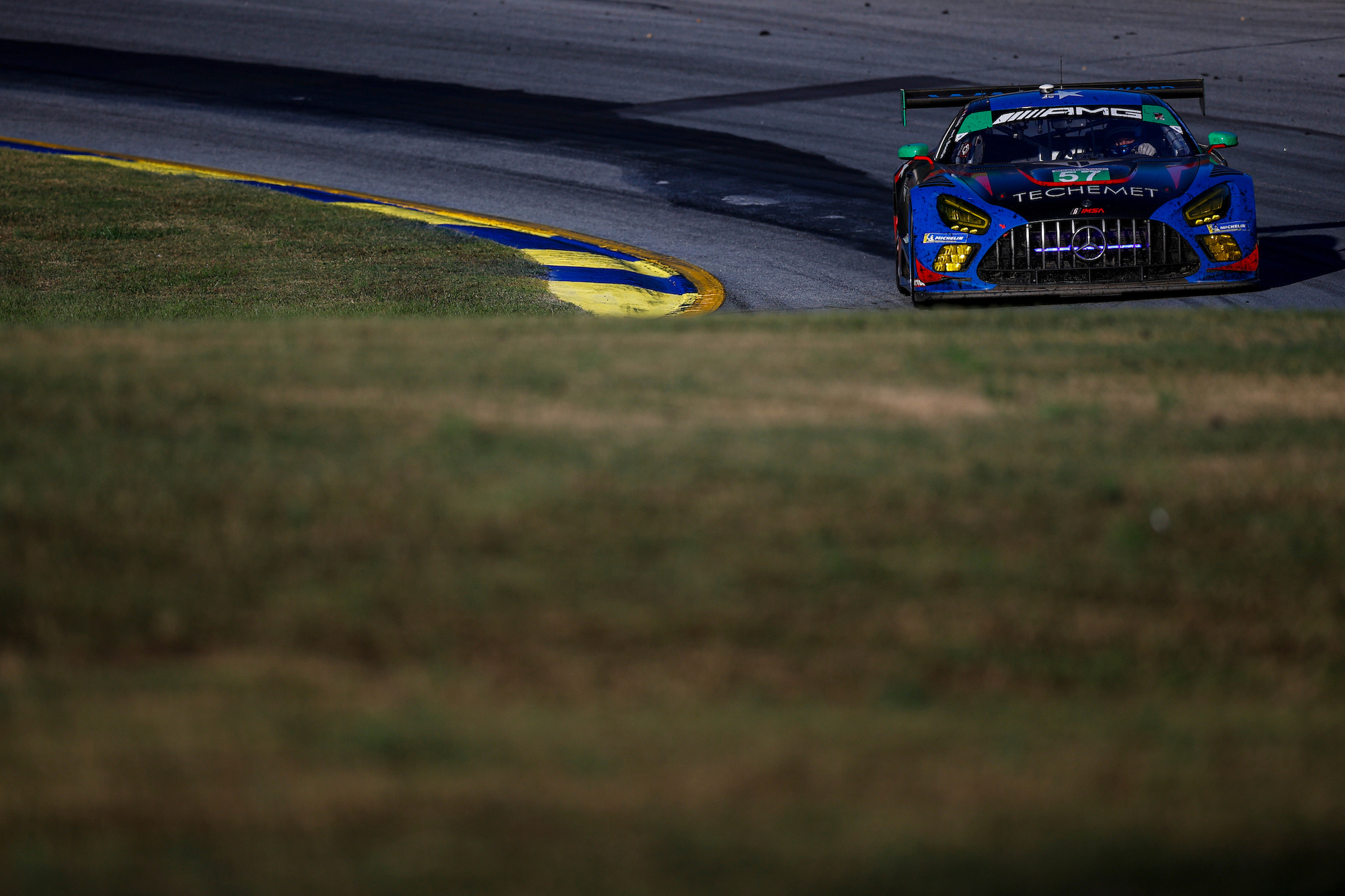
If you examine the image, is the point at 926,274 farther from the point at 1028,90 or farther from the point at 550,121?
the point at 550,121

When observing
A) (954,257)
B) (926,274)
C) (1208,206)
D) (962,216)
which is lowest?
(926,274)

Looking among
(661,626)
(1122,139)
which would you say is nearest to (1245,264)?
(1122,139)

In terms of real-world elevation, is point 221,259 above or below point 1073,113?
below

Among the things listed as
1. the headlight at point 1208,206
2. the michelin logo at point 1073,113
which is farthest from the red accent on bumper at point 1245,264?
the michelin logo at point 1073,113

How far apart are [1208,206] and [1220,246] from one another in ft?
0.74

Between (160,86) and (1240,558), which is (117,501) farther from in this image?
(160,86)

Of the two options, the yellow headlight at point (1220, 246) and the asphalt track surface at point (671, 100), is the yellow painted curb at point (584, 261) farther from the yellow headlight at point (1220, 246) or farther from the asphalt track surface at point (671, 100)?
the yellow headlight at point (1220, 246)

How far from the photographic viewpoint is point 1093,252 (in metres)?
7.46

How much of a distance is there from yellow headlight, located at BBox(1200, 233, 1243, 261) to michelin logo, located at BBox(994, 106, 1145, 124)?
1553mm

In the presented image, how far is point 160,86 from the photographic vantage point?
16.8 meters

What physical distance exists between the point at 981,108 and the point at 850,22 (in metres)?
11.8

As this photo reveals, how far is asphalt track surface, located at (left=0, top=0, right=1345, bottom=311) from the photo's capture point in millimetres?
10367

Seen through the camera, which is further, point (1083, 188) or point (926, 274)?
point (926, 274)

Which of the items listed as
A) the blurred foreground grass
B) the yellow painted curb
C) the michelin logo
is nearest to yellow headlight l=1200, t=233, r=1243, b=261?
the michelin logo
